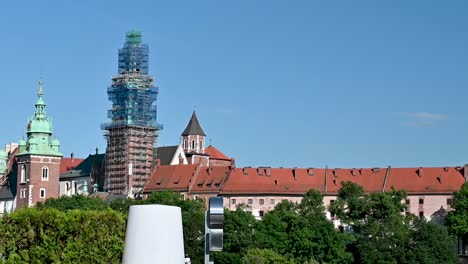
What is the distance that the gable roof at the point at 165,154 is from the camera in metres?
146

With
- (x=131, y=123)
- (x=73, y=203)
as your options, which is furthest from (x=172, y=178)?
(x=73, y=203)

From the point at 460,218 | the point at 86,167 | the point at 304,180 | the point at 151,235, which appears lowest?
the point at 151,235

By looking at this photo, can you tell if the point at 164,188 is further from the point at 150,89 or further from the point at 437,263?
the point at 437,263

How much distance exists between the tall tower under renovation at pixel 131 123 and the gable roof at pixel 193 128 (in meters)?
11.9

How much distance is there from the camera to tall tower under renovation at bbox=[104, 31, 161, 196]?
139 m

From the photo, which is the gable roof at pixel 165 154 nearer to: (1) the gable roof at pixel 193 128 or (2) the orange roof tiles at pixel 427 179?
(1) the gable roof at pixel 193 128

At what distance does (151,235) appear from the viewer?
14188 millimetres

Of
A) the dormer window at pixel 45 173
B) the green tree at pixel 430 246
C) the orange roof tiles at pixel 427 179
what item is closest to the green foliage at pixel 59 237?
the green tree at pixel 430 246

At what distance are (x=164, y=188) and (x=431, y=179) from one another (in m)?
35.3

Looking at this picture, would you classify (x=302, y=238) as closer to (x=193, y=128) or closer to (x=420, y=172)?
(x=420, y=172)

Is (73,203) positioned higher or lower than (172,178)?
lower

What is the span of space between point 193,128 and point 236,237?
2701 inches

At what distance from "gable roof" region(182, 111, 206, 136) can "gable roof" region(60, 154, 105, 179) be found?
44.1ft

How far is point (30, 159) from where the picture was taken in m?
139
